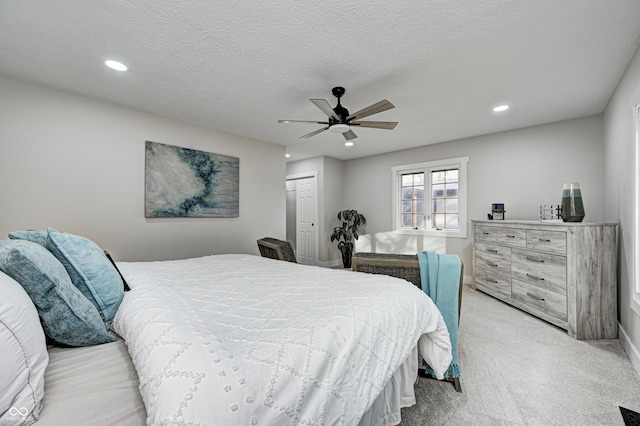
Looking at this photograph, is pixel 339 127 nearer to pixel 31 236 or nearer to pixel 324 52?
pixel 324 52

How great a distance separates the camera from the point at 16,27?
1857mm

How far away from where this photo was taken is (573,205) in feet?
9.66

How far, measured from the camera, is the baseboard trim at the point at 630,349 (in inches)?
81.4

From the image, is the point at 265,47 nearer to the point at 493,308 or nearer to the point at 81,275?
the point at 81,275

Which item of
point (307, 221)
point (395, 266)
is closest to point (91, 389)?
point (395, 266)

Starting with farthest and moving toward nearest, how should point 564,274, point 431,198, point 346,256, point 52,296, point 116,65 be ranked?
point 346,256 < point 431,198 < point 564,274 < point 116,65 < point 52,296

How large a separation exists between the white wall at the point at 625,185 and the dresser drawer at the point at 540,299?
0.42 metres

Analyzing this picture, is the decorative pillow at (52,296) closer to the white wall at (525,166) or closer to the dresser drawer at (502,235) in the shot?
the dresser drawer at (502,235)

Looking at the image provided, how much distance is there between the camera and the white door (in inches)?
238

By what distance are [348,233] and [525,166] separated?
3.25 m

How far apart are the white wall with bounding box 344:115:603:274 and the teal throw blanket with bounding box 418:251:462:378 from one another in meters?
3.10

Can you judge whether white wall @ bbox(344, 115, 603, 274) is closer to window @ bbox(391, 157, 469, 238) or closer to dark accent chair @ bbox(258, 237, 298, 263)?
window @ bbox(391, 157, 469, 238)

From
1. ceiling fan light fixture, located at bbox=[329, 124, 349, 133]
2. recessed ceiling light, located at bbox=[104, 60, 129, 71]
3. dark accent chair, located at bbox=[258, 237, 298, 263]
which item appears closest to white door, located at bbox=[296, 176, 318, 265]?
dark accent chair, located at bbox=[258, 237, 298, 263]

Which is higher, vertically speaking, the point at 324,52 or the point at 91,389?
the point at 324,52
